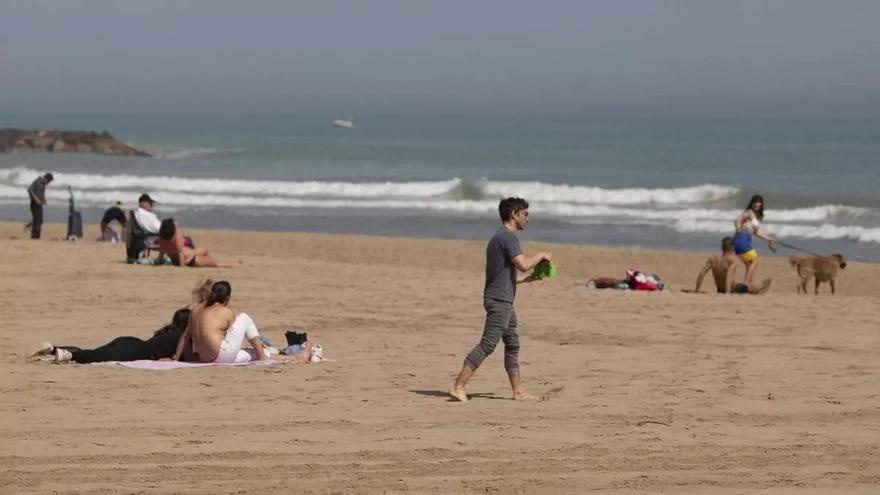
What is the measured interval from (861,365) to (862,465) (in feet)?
13.9

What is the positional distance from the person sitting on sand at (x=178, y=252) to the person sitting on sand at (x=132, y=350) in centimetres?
712

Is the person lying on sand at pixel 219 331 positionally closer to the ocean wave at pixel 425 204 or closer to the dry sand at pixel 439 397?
the dry sand at pixel 439 397

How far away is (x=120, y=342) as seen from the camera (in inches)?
430

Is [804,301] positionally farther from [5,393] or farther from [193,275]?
[5,393]

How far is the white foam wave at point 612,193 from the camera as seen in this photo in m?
40.9

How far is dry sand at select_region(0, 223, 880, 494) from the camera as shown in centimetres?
712

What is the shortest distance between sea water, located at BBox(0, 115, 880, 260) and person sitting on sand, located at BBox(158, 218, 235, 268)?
10.7 metres

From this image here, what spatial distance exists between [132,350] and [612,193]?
32686 mm

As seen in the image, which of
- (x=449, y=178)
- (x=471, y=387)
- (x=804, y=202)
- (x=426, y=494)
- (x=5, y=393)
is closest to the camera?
(x=426, y=494)

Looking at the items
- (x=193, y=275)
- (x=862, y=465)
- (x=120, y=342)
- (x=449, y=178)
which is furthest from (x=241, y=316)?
(x=449, y=178)

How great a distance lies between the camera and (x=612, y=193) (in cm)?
4253

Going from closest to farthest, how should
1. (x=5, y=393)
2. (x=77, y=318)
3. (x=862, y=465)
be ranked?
1. (x=862, y=465)
2. (x=5, y=393)
3. (x=77, y=318)

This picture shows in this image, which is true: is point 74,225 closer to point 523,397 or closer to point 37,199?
point 37,199

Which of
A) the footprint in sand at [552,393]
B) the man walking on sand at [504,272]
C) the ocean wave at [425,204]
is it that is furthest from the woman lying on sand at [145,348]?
the ocean wave at [425,204]
